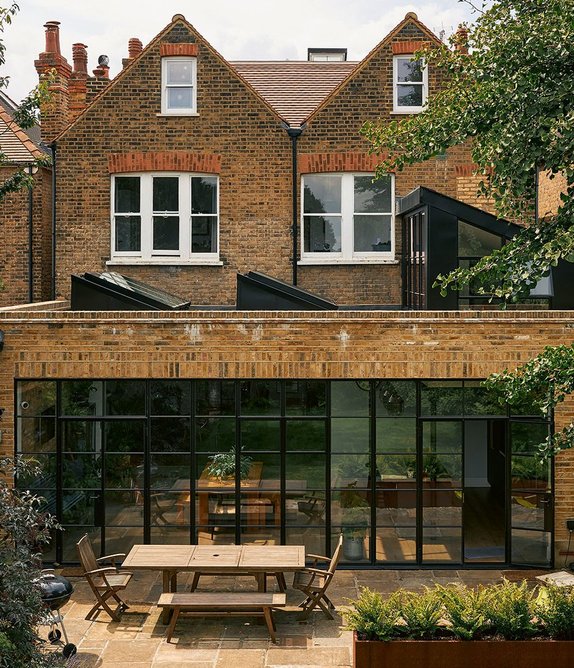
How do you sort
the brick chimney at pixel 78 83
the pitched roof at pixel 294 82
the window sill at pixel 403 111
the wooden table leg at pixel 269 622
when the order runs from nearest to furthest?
the wooden table leg at pixel 269 622
the window sill at pixel 403 111
the brick chimney at pixel 78 83
the pitched roof at pixel 294 82

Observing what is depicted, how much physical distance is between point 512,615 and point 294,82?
591 inches

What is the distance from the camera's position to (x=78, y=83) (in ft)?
67.2

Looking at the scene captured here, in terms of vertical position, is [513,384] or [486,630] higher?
[513,384]

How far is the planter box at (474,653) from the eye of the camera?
10.4 meters

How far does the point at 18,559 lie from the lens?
9.27 meters

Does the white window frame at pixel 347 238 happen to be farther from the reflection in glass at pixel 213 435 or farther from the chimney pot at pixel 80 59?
the chimney pot at pixel 80 59

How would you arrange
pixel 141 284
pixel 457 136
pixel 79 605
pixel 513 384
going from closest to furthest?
pixel 513 384, pixel 457 136, pixel 79 605, pixel 141 284

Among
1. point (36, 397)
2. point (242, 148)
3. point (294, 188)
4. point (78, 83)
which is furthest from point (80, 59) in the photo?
point (36, 397)

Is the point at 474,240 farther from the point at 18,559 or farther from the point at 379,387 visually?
the point at 18,559

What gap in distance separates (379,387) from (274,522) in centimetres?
267

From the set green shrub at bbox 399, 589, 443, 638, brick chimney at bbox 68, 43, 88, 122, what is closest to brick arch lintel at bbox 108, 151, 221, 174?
brick chimney at bbox 68, 43, 88, 122

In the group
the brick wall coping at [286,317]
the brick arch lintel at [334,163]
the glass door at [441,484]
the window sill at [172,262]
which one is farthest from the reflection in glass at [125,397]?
the brick arch lintel at [334,163]

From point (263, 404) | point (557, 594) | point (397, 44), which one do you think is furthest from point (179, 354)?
point (397, 44)

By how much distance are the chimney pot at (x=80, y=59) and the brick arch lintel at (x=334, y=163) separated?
544cm
